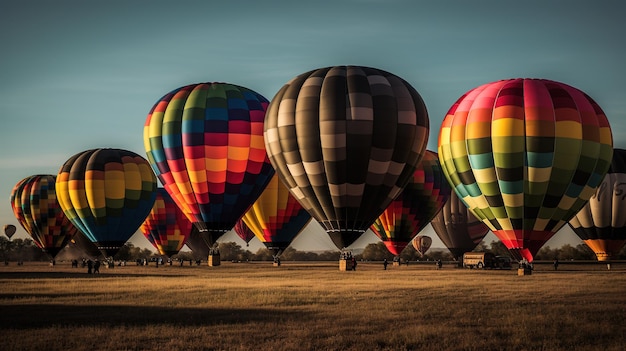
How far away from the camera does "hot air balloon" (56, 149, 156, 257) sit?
43.1m

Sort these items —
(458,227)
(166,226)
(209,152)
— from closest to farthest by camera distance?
(209,152), (458,227), (166,226)

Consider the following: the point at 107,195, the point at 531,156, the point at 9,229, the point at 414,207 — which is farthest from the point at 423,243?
the point at 9,229

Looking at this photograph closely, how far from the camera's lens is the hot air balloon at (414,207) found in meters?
45.6

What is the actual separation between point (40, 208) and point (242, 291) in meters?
39.1

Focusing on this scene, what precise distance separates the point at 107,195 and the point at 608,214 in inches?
1317

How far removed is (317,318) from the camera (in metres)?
16.1

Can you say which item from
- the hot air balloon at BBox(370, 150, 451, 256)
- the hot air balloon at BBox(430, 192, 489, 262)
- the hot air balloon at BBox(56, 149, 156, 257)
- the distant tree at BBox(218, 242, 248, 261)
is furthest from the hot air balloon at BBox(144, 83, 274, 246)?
the distant tree at BBox(218, 242, 248, 261)

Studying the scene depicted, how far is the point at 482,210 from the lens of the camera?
105 ft

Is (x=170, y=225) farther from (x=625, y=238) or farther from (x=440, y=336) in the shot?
(x=440, y=336)

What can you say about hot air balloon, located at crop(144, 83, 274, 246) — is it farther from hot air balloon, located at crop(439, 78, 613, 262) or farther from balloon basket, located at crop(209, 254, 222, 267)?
hot air balloon, located at crop(439, 78, 613, 262)

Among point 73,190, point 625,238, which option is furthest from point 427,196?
point 73,190

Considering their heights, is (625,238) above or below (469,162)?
below

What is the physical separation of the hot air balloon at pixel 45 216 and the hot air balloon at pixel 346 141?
32.1 m

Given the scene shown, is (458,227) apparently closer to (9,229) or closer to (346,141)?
(346,141)
